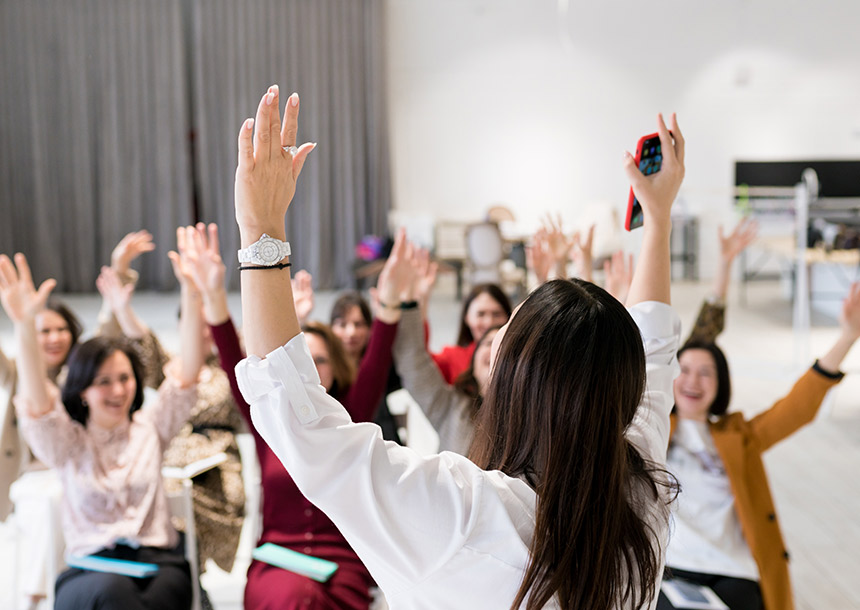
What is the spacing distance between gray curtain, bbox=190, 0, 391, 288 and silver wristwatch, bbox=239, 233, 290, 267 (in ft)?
25.3

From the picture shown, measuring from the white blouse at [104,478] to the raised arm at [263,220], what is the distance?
1450mm

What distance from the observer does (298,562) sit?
202cm

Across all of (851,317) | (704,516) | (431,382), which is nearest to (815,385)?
(851,317)

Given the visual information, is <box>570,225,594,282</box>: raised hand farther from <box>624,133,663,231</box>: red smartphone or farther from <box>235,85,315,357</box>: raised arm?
<box>235,85,315,357</box>: raised arm

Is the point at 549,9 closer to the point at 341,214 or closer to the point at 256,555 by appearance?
→ the point at 341,214

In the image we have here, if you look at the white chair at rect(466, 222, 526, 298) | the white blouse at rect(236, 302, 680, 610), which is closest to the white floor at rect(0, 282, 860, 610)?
the white chair at rect(466, 222, 526, 298)

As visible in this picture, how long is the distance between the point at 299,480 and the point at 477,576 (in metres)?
0.22

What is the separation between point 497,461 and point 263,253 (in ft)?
1.20

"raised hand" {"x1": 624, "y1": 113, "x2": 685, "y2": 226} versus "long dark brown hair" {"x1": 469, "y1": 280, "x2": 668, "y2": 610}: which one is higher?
"raised hand" {"x1": 624, "y1": 113, "x2": 685, "y2": 226}

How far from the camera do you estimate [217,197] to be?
8883 mm

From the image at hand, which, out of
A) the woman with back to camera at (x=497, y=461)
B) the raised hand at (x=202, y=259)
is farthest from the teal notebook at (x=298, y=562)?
the woman with back to camera at (x=497, y=461)

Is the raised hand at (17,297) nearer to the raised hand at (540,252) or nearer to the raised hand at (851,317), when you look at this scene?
the raised hand at (540,252)

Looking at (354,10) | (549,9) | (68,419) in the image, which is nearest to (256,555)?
(68,419)

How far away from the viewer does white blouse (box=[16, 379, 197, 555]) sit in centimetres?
211
